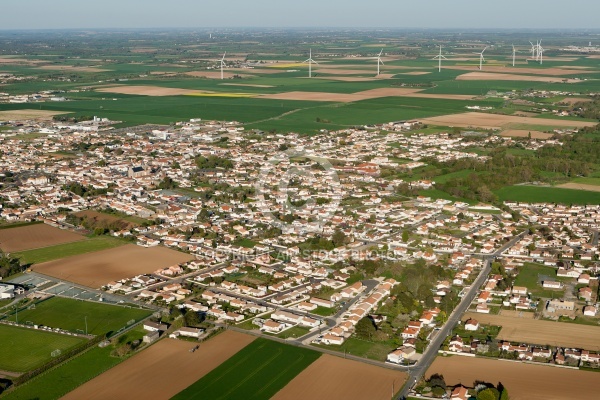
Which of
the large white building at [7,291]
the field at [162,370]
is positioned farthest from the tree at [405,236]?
the large white building at [7,291]

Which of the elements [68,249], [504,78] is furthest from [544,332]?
[504,78]

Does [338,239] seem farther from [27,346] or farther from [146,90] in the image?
[146,90]

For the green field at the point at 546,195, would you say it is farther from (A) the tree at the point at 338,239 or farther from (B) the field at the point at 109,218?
(B) the field at the point at 109,218

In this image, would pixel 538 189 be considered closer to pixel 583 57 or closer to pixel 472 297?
pixel 472 297

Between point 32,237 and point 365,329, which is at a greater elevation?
point 365,329

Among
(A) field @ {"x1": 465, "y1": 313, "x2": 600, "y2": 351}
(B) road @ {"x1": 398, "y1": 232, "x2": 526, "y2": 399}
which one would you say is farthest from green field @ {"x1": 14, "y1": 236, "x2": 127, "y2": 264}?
(A) field @ {"x1": 465, "y1": 313, "x2": 600, "y2": 351}

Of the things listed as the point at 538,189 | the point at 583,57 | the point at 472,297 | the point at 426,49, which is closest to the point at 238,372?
the point at 472,297
